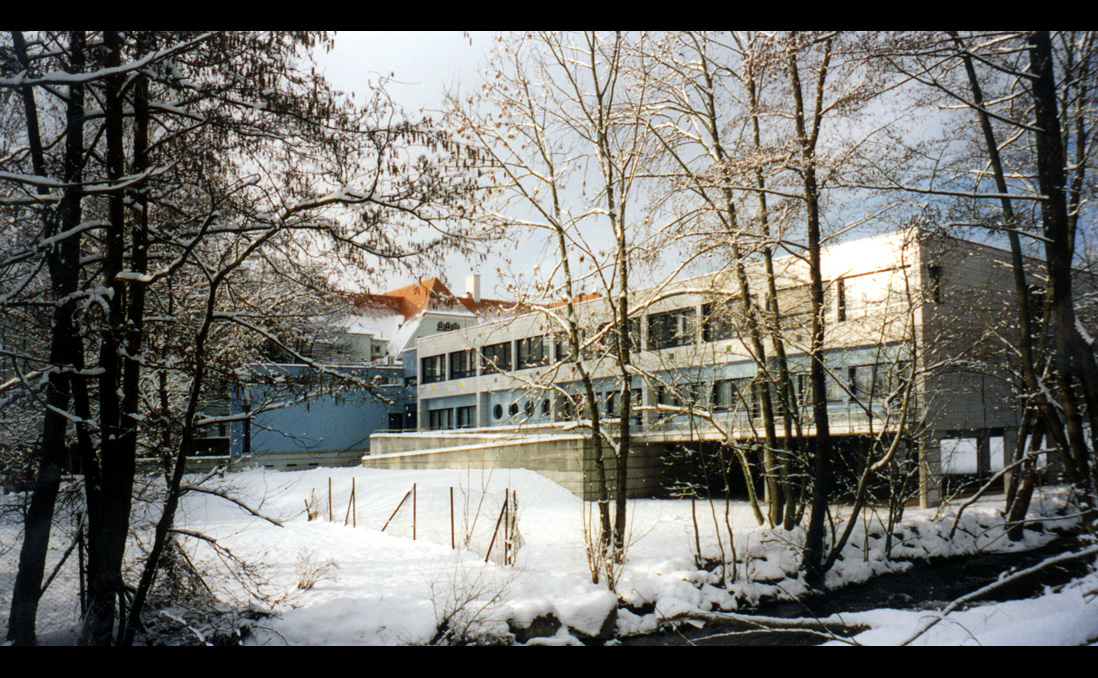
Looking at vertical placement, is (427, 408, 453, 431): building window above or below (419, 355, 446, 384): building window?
below

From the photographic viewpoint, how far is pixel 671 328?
32.2 feet

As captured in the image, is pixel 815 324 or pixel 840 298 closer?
pixel 815 324

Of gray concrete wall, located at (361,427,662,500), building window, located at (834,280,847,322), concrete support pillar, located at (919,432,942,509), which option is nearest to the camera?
building window, located at (834,280,847,322)

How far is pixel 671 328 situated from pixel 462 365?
15.3m

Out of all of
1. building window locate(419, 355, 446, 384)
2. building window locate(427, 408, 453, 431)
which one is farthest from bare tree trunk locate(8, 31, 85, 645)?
building window locate(419, 355, 446, 384)

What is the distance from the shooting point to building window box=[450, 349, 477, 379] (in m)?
23.7

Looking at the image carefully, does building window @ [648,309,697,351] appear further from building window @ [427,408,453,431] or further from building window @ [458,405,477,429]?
building window @ [427,408,453,431]

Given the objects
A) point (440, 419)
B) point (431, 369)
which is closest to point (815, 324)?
point (431, 369)

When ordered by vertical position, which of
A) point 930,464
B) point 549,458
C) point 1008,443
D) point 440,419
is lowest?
point 549,458

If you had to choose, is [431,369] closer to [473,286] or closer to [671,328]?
[671,328]

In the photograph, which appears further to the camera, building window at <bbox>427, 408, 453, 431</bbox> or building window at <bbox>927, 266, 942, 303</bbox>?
building window at <bbox>427, 408, 453, 431</bbox>

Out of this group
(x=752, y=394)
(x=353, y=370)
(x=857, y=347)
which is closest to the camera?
(x=353, y=370)

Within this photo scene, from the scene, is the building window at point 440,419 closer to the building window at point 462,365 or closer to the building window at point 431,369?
the building window at point 431,369

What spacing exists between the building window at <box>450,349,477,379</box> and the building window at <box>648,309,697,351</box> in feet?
45.8
